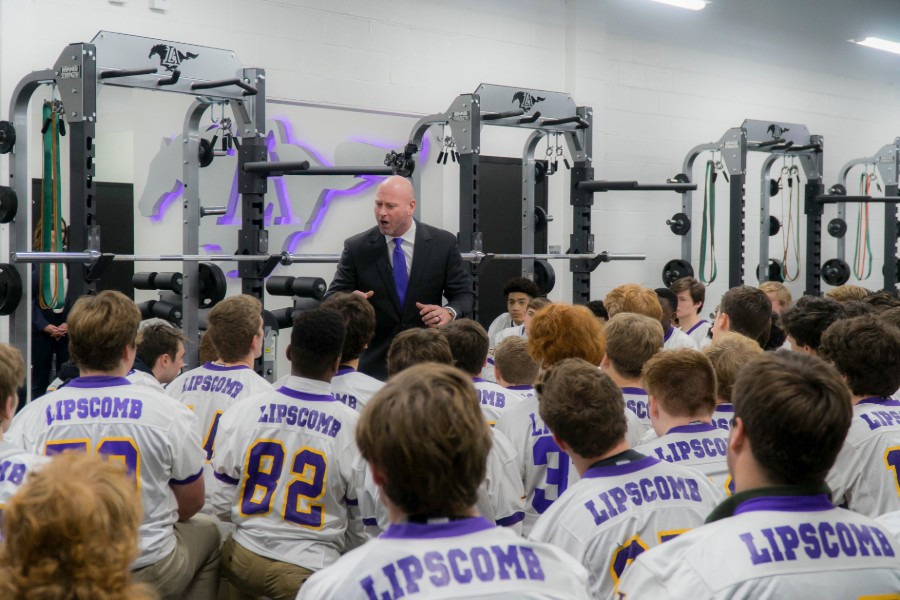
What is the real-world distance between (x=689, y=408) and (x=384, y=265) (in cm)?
218

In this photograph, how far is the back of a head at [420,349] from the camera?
3.01 m

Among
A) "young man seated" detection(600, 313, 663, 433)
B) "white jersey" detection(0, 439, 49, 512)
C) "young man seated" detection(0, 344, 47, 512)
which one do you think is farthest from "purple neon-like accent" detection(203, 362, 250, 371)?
"white jersey" detection(0, 439, 49, 512)

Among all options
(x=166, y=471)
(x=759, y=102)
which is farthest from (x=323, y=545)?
(x=759, y=102)

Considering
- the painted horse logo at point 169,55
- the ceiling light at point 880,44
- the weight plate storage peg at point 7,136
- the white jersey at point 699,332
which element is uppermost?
the ceiling light at point 880,44

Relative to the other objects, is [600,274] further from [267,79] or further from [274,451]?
[274,451]

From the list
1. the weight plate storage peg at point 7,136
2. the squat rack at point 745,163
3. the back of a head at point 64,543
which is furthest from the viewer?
the squat rack at point 745,163

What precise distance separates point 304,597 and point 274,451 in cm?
136

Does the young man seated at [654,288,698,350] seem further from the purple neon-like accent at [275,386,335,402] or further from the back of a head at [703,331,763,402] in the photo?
the purple neon-like accent at [275,386,335,402]

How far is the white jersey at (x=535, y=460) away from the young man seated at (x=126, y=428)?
915 millimetres

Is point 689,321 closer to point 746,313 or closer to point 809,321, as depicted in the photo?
point 746,313

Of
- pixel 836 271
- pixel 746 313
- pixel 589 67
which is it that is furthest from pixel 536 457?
pixel 836 271

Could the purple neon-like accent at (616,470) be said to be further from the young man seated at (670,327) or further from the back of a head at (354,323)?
the young man seated at (670,327)

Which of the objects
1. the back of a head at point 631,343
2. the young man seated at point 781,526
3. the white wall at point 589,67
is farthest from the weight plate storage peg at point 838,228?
the young man seated at point 781,526

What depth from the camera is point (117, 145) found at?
5918 millimetres
